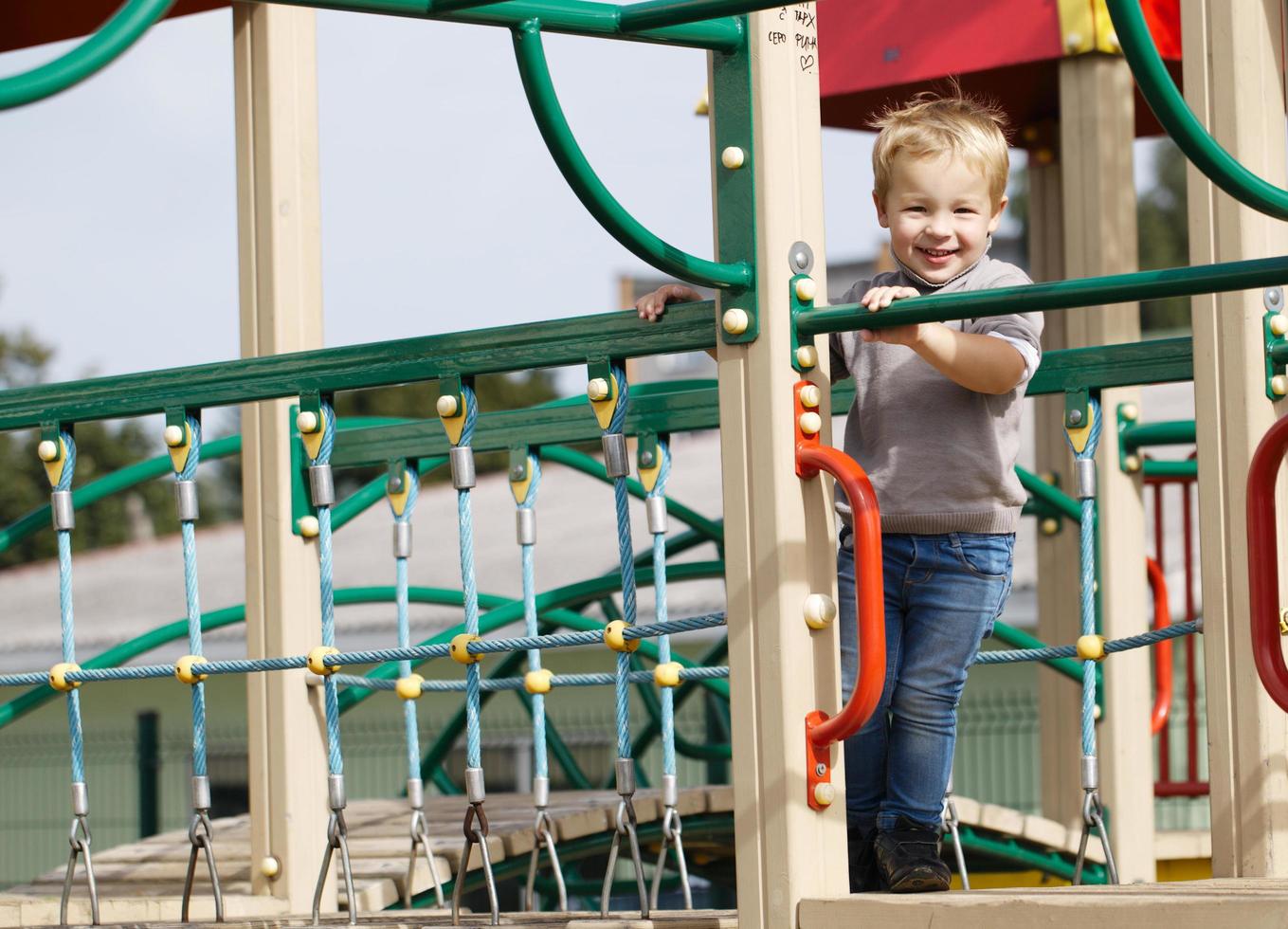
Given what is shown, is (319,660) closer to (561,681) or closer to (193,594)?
(193,594)

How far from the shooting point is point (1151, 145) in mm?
53812

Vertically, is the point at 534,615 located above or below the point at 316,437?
below

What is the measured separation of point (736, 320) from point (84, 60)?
2.92 feet

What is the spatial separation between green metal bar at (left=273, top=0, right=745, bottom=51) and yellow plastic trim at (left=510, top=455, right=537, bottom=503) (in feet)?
3.35

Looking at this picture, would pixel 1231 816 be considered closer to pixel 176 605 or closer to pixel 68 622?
pixel 68 622

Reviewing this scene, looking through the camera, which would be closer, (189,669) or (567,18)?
(567,18)

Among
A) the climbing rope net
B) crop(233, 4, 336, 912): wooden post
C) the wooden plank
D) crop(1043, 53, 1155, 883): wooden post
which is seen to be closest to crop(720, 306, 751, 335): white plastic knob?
the climbing rope net

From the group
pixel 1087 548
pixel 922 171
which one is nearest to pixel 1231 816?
pixel 1087 548

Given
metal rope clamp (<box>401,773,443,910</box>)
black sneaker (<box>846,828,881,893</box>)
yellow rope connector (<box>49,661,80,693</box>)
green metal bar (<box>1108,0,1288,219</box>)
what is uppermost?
green metal bar (<box>1108,0,1288,219</box>)

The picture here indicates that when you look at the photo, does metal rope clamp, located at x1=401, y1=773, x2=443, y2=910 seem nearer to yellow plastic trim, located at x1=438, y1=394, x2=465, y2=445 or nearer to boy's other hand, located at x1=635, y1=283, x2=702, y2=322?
yellow plastic trim, located at x1=438, y1=394, x2=465, y2=445

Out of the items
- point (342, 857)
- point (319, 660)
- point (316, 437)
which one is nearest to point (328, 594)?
point (319, 660)

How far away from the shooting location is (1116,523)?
4.91 m

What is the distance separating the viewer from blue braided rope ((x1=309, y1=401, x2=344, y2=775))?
10.3ft

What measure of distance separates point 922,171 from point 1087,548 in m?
0.87
